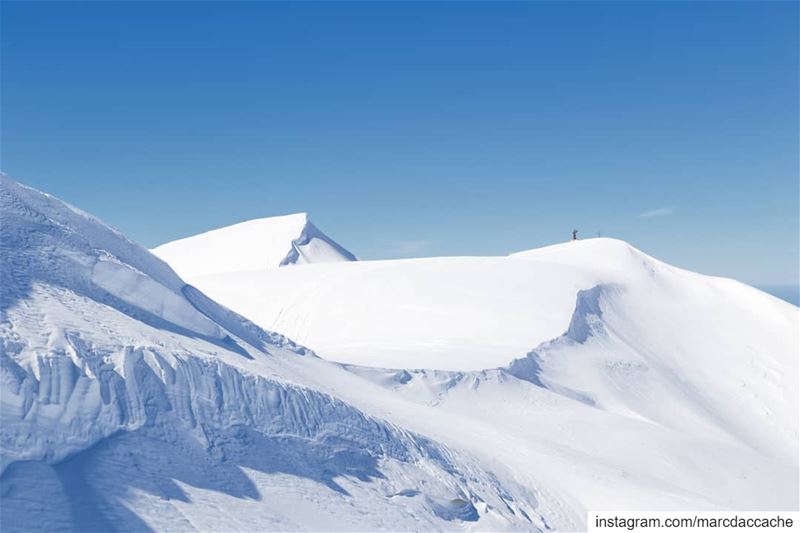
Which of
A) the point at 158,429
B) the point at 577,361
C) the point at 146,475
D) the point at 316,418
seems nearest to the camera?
the point at 146,475

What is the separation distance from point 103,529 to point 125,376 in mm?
2707

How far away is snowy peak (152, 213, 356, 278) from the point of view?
2124 inches

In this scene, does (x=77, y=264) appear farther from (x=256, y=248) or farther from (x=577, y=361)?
(x=256, y=248)

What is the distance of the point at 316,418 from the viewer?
12.5 m

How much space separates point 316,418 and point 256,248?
150 feet

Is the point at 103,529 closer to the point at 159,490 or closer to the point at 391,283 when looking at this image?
the point at 159,490

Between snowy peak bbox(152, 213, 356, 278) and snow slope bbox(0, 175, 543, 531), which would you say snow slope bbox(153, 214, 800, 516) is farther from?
snowy peak bbox(152, 213, 356, 278)

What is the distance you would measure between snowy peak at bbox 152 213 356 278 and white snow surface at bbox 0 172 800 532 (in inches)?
1017

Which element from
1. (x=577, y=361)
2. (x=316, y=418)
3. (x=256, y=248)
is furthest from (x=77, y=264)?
(x=256, y=248)

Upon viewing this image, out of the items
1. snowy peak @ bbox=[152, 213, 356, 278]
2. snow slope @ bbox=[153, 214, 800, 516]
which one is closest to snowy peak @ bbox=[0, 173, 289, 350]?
snow slope @ bbox=[153, 214, 800, 516]

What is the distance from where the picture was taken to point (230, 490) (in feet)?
32.6

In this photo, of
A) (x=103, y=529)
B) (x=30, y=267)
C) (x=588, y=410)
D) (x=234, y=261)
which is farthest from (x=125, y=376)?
(x=234, y=261)

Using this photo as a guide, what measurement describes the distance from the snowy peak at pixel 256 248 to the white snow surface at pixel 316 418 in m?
25.8

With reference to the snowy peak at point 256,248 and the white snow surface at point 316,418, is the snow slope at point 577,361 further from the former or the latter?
the snowy peak at point 256,248
